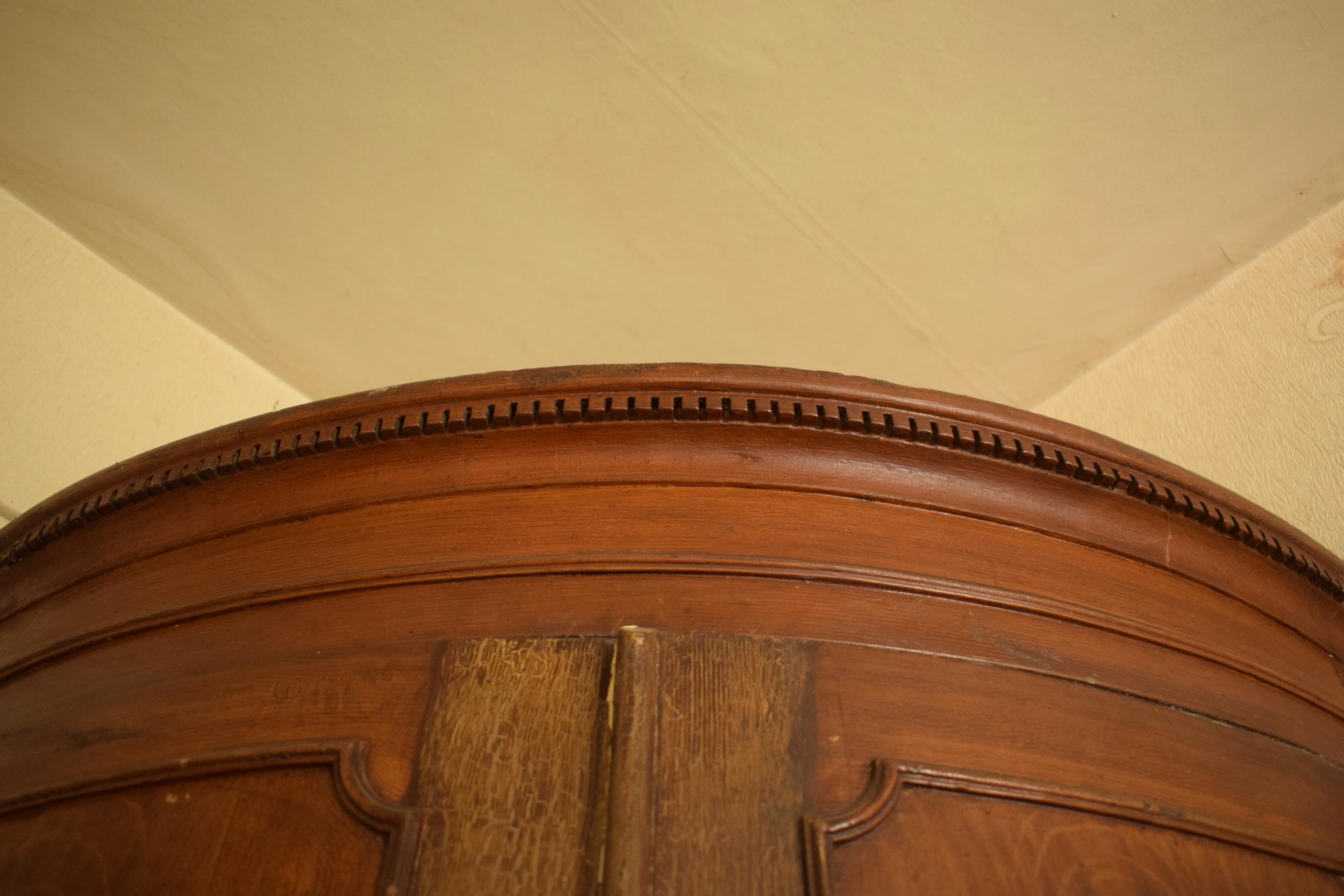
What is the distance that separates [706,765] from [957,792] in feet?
0.51

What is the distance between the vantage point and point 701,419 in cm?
71

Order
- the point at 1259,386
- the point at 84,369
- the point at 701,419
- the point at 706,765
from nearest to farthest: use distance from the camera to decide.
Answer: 1. the point at 706,765
2. the point at 701,419
3. the point at 1259,386
4. the point at 84,369

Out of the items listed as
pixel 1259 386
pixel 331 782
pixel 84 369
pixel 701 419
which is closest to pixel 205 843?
pixel 331 782

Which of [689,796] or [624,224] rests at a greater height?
[624,224]

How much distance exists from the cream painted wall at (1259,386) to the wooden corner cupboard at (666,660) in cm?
51

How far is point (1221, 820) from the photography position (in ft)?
2.03

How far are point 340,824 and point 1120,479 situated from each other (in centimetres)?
62

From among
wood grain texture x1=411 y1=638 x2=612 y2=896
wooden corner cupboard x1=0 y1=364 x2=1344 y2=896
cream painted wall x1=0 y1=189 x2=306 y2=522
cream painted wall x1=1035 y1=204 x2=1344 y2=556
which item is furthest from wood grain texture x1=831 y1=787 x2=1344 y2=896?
cream painted wall x1=0 y1=189 x2=306 y2=522

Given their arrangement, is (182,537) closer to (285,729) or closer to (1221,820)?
(285,729)

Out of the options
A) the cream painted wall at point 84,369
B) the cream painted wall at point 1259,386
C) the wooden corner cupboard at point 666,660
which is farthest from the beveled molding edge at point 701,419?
the cream painted wall at point 84,369

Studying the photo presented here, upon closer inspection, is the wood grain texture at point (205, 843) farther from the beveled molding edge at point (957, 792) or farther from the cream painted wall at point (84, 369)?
the cream painted wall at point (84, 369)

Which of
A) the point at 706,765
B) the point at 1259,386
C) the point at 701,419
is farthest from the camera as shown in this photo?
the point at 1259,386

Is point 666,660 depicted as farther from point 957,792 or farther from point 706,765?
point 957,792

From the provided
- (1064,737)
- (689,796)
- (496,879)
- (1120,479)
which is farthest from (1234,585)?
(496,879)
